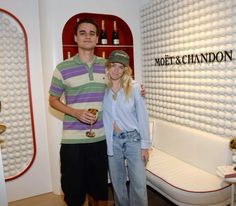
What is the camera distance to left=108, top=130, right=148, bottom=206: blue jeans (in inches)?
88.4

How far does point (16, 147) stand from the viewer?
3328 mm

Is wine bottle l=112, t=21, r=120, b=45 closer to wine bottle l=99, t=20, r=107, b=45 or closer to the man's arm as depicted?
wine bottle l=99, t=20, r=107, b=45

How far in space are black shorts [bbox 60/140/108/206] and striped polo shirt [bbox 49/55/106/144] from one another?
7 centimetres

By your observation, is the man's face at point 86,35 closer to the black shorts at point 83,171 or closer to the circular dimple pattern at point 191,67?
the black shorts at point 83,171

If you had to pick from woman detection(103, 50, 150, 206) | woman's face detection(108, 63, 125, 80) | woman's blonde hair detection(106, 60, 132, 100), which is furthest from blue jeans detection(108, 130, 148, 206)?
woman's face detection(108, 63, 125, 80)

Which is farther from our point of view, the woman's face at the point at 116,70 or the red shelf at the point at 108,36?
the red shelf at the point at 108,36

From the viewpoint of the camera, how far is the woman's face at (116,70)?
2.21 meters

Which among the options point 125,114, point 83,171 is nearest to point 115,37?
point 125,114

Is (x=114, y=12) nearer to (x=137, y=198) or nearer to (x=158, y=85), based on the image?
(x=158, y=85)

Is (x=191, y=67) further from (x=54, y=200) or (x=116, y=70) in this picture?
(x=54, y=200)

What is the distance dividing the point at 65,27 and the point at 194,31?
5.16 feet

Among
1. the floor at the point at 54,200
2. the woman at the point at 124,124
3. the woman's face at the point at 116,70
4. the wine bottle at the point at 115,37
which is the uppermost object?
the wine bottle at the point at 115,37

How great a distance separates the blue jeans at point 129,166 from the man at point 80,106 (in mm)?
135

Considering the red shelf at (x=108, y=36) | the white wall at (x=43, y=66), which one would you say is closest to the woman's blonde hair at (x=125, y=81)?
the white wall at (x=43, y=66)
